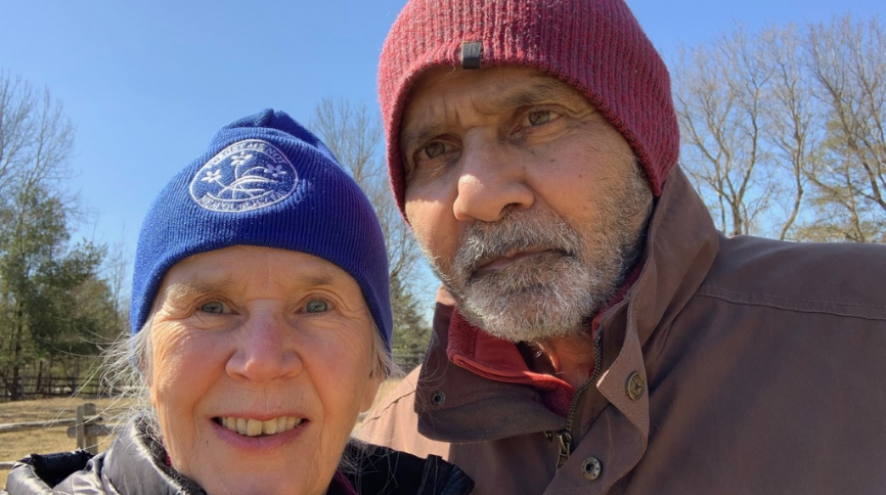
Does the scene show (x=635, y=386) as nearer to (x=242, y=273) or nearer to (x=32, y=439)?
(x=242, y=273)

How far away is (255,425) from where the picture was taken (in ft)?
4.81

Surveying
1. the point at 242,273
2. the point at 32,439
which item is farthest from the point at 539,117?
the point at 32,439

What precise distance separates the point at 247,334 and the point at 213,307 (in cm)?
15

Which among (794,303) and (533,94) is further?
(533,94)

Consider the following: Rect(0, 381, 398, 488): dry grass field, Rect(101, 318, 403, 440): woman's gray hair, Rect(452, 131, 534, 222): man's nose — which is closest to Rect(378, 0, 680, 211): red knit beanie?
Rect(452, 131, 534, 222): man's nose

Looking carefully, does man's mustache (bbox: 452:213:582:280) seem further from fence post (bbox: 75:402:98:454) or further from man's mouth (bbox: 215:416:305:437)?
fence post (bbox: 75:402:98:454)

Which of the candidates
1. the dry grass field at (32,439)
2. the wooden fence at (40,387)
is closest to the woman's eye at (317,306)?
the dry grass field at (32,439)

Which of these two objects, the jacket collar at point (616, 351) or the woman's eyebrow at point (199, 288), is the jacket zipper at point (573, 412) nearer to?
the jacket collar at point (616, 351)

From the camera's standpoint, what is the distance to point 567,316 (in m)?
1.78

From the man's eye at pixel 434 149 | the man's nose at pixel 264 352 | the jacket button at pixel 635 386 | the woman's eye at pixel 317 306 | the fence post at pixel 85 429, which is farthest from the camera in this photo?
the fence post at pixel 85 429

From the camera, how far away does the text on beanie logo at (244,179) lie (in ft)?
5.23

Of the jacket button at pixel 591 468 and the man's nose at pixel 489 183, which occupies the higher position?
the man's nose at pixel 489 183

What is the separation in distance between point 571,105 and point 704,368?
87 cm

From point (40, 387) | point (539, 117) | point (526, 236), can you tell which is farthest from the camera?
point (40, 387)
